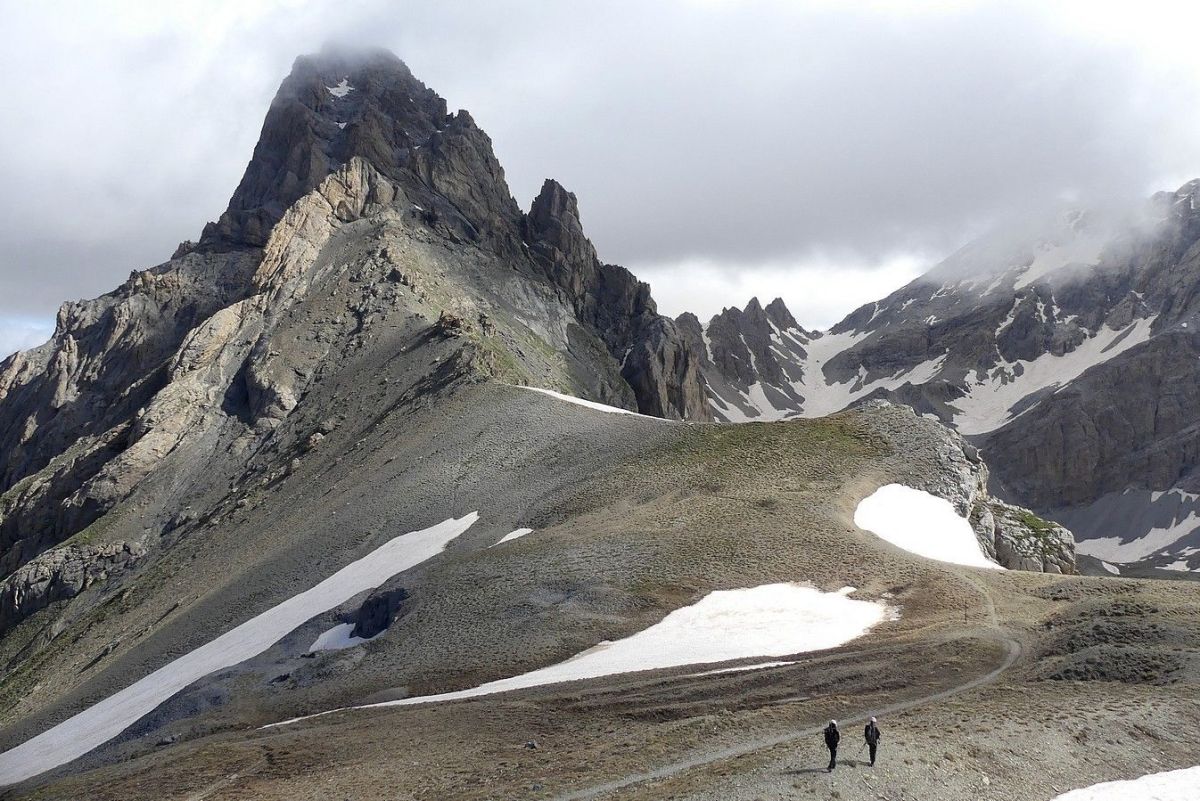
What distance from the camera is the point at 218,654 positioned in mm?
51156

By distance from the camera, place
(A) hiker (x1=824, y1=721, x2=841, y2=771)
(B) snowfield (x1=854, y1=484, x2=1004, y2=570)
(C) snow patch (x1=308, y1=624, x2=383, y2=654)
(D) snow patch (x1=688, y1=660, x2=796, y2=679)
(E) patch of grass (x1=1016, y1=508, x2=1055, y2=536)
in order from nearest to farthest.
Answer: (A) hiker (x1=824, y1=721, x2=841, y2=771) < (D) snow patch (x1=688, y1=660, x2=796, y2=679) < (C) snow patch (x1=308, y1=624, x2=383, y2=654) < (B) snowfield (x1=854, y1=484, x2=1004, y2=570) < (E) patch of grass (x1=1016, y1=508, x2=1055, y2=536)

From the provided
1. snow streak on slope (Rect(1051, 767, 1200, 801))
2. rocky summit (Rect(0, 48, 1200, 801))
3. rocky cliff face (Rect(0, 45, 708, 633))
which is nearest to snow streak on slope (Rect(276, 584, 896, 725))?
rocky summit (Rect(0, 48, 1200, 801))

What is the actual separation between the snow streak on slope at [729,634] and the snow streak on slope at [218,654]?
1765 centimetres

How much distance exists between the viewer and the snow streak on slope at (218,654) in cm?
4662

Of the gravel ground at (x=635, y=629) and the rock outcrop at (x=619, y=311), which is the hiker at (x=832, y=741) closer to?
the gravel ground at (x=635, y=629)

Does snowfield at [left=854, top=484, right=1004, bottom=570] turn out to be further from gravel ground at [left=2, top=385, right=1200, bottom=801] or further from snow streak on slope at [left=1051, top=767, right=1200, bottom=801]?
snow streak on slope at [left=1051, top=767, right=1200, bottom=801]

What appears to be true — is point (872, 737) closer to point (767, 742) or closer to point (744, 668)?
point (767, 742)

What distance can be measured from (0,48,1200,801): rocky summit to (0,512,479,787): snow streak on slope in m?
0.32

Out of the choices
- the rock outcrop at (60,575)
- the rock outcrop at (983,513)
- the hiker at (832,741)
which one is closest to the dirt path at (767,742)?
the hiker at (832,741)

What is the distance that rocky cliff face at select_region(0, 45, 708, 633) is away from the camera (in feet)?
316

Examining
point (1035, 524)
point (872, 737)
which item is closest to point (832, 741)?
point (872, 737)

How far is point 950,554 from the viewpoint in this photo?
47.0m

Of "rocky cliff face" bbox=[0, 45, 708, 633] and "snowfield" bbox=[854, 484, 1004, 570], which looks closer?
"snowfield" bbox=[854, 484, 1004, 570]

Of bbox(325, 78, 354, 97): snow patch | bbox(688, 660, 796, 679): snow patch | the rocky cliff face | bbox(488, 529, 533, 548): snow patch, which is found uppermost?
bbox(325, 78, 354, 97): snow patch
